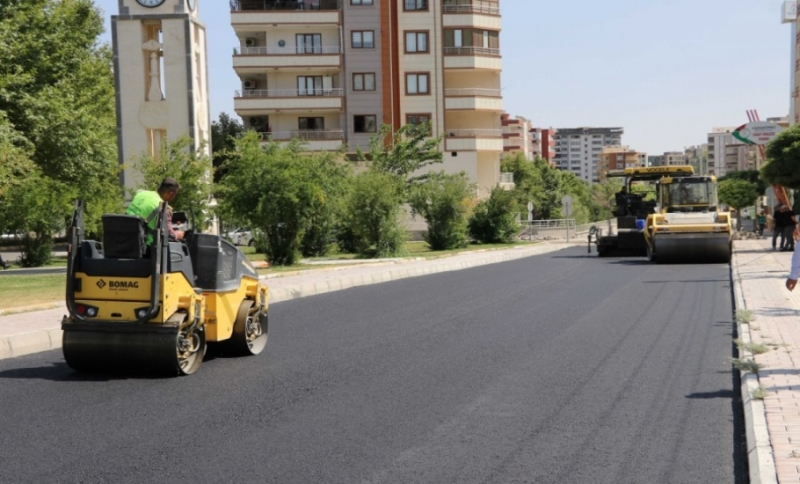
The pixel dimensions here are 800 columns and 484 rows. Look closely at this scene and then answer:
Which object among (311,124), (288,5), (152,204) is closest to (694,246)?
(152,204)

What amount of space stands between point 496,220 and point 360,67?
17.5m

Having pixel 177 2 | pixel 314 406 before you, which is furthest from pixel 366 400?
pixel 177 2

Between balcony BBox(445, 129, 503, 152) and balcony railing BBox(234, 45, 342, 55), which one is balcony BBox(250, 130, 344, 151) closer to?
balcony railing BBox(234, 45, 342, 55)

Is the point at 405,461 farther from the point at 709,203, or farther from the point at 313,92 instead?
the point at 313,92

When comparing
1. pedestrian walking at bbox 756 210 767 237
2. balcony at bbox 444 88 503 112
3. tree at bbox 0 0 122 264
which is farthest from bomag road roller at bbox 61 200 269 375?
balcony at bbox 444 88 503 112

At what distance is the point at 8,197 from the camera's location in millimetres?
34938

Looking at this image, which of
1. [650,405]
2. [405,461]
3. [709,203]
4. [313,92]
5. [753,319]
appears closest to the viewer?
[405,461]

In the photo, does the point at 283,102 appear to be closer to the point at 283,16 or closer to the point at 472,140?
the point at 283,16

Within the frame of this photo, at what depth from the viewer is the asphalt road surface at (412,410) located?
600cm

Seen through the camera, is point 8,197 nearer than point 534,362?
No

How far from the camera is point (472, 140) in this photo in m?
63.4

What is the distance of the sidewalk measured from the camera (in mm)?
5691

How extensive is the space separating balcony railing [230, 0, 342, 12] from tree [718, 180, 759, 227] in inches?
1658

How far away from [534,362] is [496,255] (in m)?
26.2
